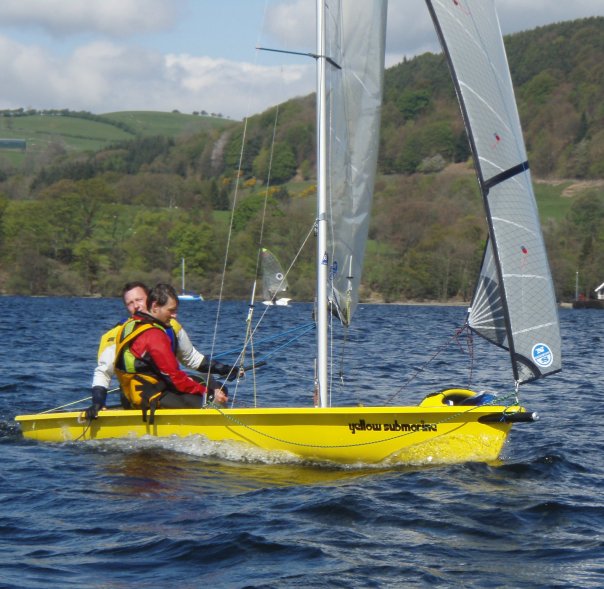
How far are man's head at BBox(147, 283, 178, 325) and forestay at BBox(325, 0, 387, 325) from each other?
1420mm

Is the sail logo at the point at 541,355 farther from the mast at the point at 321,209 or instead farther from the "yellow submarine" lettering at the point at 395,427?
the mast at the point at 321,209

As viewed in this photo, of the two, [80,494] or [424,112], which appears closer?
[80,494]

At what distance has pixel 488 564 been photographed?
617 centimetres

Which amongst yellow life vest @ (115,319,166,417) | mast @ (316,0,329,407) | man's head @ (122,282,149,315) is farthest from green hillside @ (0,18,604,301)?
yellow life vest @ (115,319,166,417)

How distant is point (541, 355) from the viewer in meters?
8.48

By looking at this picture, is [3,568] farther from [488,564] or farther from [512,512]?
[512,512]

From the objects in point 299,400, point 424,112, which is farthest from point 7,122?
point 299,400

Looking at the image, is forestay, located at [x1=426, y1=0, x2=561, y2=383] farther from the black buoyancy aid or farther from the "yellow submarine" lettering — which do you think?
the black buoyancy aid

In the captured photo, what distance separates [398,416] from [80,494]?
254cm

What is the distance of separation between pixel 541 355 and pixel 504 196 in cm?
129

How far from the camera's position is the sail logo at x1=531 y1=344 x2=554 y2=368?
27.8 feet

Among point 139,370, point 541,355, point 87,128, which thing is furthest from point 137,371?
point 87,128

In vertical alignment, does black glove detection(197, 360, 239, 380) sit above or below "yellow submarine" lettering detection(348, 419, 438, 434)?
above

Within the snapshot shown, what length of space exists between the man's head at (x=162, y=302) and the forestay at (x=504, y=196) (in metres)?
2.68
